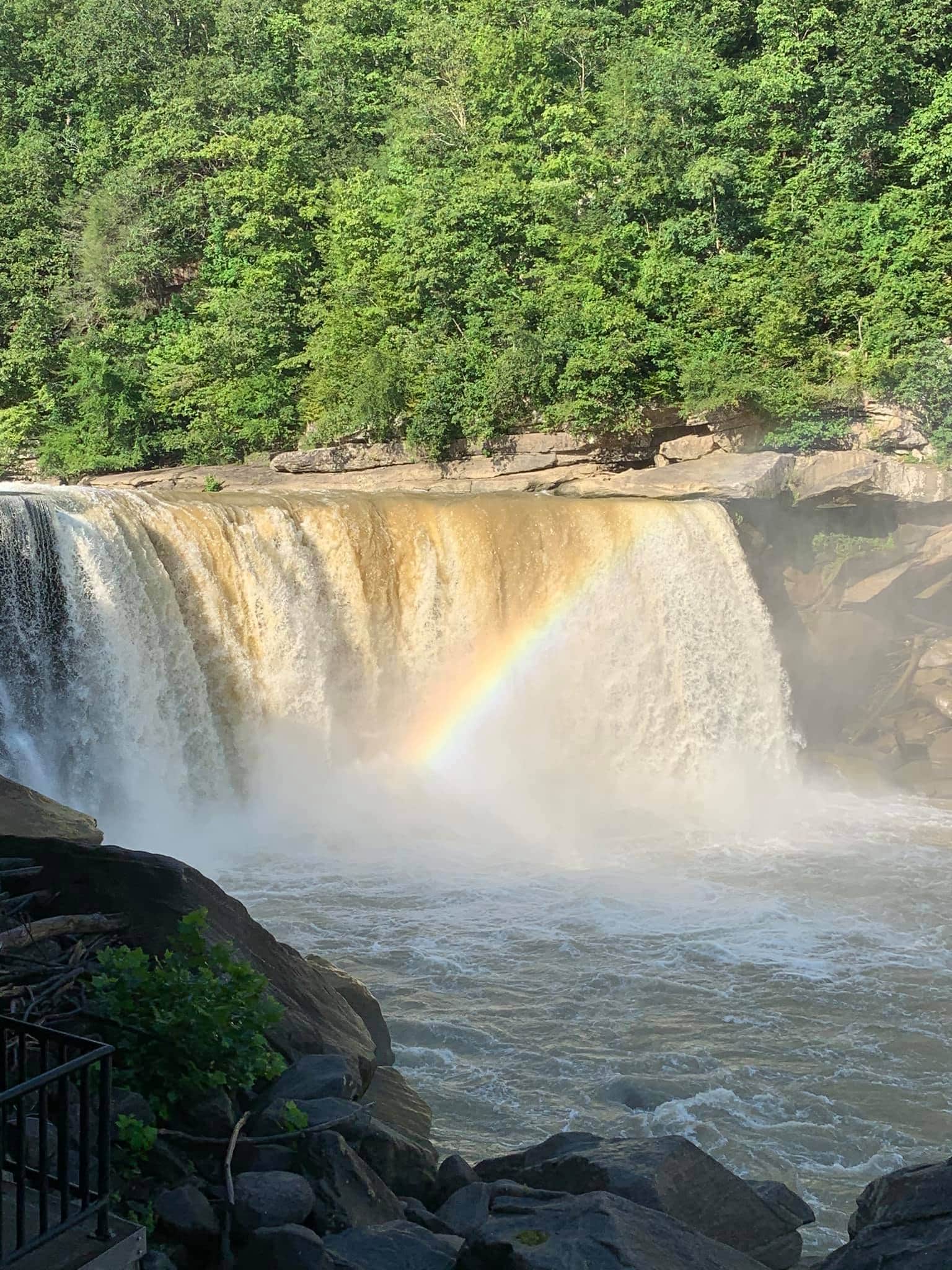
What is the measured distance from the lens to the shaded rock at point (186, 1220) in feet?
14.9

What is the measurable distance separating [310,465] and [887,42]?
15654 mm

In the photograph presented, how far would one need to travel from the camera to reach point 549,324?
24.1m

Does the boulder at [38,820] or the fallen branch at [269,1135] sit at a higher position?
the boulder at [38,820]

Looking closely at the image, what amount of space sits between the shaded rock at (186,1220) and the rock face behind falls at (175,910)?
1.57m

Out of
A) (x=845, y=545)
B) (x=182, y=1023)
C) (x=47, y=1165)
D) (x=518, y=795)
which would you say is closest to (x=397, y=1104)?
(x=182, y=1023)

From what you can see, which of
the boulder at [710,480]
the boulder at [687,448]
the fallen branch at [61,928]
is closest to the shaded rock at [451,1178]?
the fallen branch at [61,928]

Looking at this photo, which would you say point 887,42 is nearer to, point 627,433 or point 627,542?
point 627,433

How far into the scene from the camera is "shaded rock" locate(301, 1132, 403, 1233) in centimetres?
494

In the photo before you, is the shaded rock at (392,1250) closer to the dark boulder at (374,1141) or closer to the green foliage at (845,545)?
the dark boulder at (374,1141)

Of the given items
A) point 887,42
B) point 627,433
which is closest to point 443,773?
point 627,433

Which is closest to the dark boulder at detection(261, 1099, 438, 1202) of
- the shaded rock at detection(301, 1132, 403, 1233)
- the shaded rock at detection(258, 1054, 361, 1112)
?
the shaded rock at detection(258, 1054, 361, 1112)

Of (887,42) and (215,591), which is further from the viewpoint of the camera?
(887,42)

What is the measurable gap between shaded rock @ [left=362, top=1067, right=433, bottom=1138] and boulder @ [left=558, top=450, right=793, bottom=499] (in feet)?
43.7

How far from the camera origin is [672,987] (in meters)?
9.89
